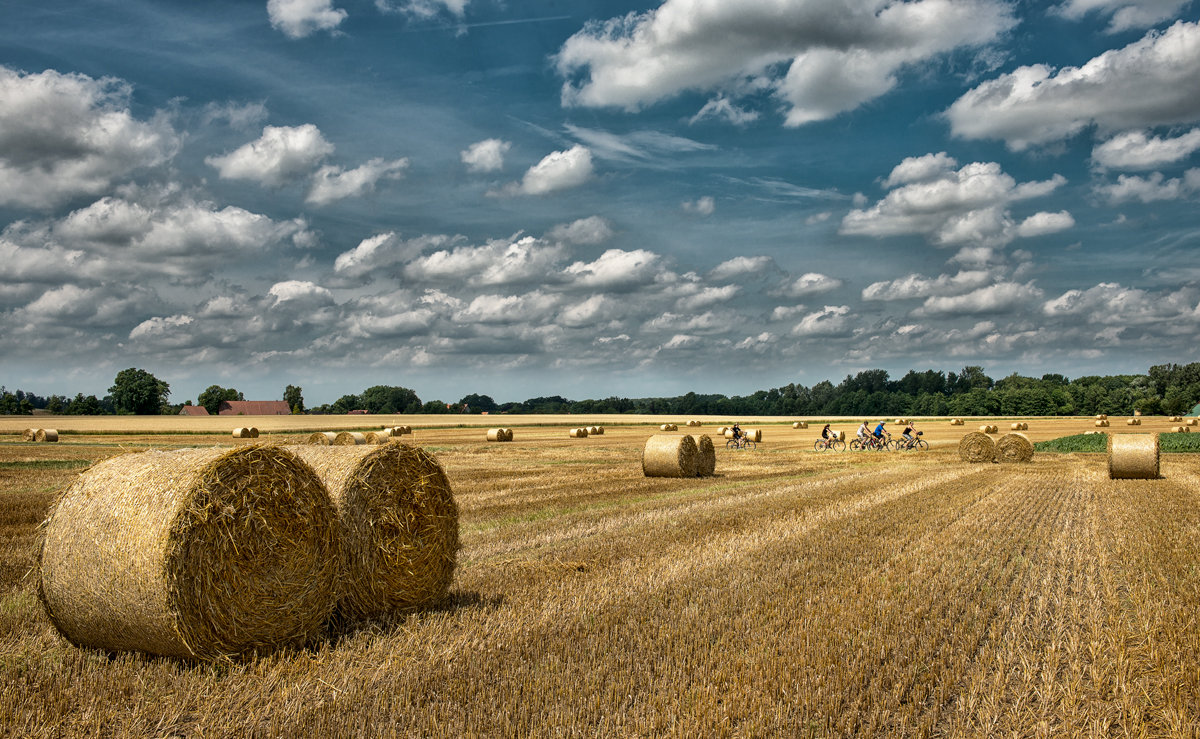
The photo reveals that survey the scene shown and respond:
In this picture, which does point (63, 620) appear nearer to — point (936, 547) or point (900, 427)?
point (936, 547)

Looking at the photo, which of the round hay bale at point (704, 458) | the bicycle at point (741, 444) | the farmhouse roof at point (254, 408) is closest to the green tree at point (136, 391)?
the farmhouse roof at point (254, 408)

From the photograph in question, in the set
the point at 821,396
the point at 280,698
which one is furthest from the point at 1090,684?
the point at 821,396

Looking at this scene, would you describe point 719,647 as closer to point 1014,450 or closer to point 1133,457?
point 1133,457

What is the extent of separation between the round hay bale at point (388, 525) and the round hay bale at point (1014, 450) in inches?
1000

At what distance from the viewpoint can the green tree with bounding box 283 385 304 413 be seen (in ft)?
411

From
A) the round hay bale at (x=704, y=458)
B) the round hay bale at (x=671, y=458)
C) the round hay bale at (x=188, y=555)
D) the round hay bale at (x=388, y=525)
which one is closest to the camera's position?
the round hay bale at (x=188, y=555)

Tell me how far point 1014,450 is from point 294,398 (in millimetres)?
118134

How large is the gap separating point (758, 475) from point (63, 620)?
1910 centimetres

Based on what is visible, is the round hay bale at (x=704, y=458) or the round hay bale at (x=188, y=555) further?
the round hay bale at (x=704, y=458)

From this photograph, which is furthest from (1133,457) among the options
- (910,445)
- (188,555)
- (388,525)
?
(188,555)

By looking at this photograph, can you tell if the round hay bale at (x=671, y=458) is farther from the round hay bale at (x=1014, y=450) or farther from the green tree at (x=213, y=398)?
the green tree at (x=213, y=398)

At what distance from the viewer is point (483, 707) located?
17.2 ft

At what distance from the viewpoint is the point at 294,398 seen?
12788cm

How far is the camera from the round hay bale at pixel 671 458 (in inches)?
870
